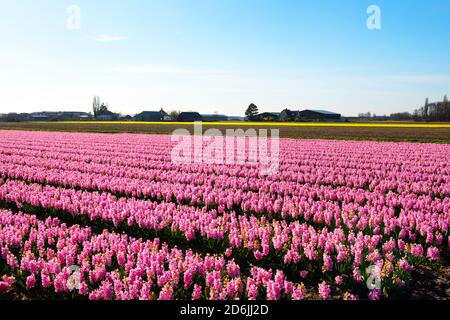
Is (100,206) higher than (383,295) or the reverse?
higher

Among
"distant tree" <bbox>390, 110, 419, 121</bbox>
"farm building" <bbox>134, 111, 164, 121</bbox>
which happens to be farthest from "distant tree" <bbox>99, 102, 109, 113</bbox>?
"distant tree" <bbox>390, 110, 419, 121</bbox>

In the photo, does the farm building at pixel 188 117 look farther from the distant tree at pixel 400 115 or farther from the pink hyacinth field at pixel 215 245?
the pink hyacinth field at pixel 215 245

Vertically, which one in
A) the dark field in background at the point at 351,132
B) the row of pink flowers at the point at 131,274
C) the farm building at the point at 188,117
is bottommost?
the row of pink flowers at the point at 131,274

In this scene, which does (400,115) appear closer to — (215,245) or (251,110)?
(251,110)

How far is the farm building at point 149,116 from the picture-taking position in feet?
409

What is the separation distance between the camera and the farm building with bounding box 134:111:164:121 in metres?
125

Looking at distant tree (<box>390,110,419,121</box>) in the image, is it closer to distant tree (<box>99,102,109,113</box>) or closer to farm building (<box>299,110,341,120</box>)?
farm building (<box>299,110,341,120</box>)

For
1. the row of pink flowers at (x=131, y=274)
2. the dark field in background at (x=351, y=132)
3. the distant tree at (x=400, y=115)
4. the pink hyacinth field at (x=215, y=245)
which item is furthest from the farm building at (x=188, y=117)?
the row of pink flowers at (x=131, y=274)

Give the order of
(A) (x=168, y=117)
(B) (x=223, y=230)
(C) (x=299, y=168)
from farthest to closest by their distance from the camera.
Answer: (A) (x=168, y=117) → (C) (x=299, y=168) → (B) (x=223, y=230)

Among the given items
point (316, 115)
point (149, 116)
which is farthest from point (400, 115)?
point (149, 116)
